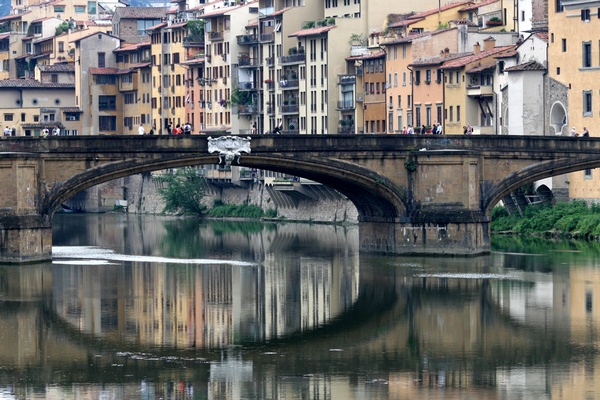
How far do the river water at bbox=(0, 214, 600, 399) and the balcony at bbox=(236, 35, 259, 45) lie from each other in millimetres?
48953

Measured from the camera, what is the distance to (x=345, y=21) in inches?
5359

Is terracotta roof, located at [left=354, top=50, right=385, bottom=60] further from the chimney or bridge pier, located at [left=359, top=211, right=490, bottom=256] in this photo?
bridge pier, located at [left=359, top=211, right=490, bottom=256]

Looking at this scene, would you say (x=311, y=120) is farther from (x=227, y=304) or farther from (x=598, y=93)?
(x=227, y=304)

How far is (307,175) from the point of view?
303ft

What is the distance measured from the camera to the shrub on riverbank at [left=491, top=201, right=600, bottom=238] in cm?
10183

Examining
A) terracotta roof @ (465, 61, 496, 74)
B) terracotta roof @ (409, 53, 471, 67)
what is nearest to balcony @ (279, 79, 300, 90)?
terracotta roof @ (409, 53, 471, 67)

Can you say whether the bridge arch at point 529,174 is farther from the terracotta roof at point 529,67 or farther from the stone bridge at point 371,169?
the terracotta roof at point 529,67

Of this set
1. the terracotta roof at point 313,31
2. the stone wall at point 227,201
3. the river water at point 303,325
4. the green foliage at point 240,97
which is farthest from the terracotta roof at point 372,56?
the river water at point 303,325

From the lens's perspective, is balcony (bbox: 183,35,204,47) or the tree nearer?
the tree

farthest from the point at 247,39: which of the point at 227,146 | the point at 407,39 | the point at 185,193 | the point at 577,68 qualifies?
the point at 227,146

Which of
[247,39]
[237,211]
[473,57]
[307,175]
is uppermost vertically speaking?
[247,39]

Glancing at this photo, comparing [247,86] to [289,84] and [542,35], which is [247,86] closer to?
[289,84]

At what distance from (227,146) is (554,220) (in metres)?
25.0

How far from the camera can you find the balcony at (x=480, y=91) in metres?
117
